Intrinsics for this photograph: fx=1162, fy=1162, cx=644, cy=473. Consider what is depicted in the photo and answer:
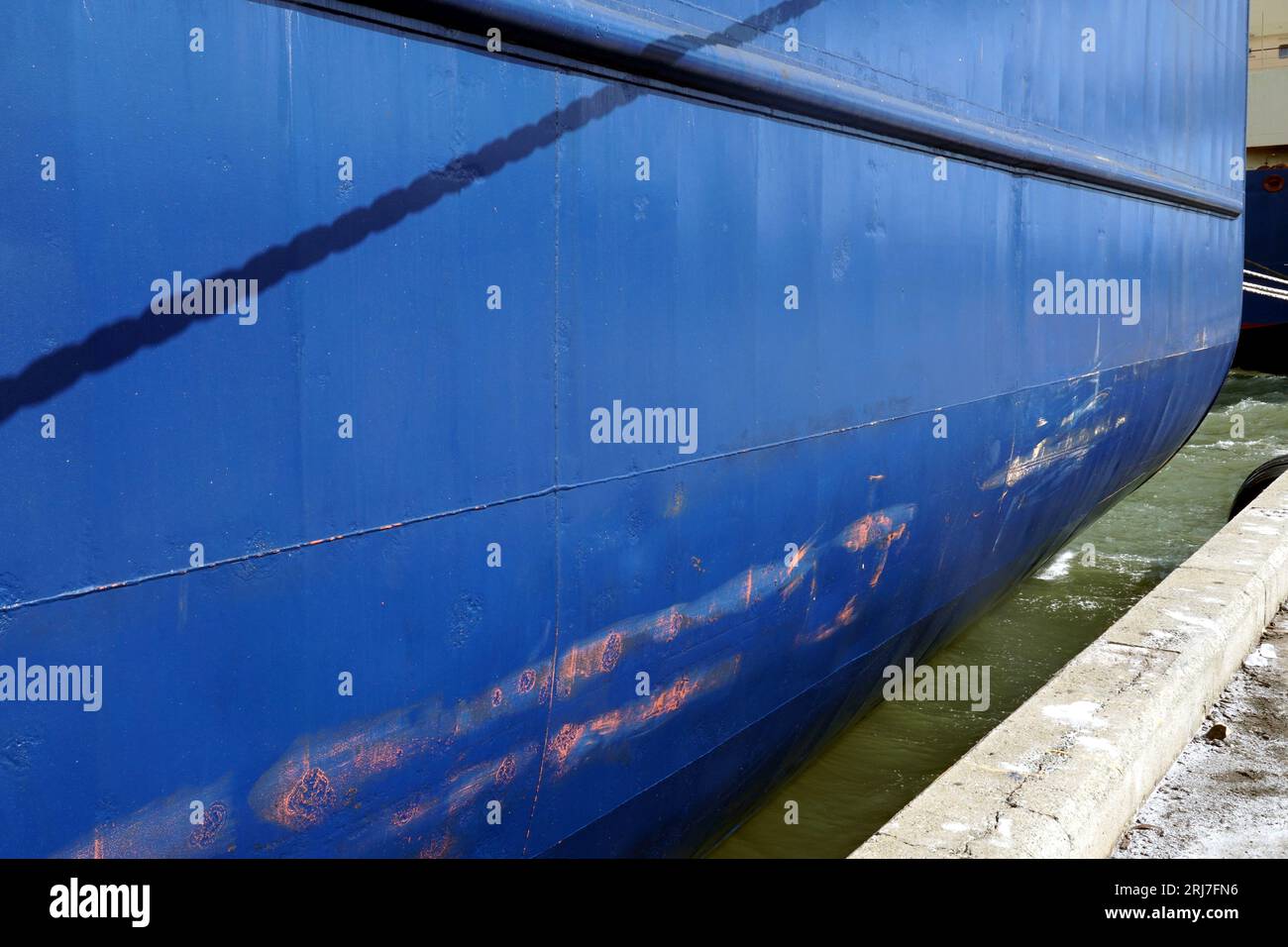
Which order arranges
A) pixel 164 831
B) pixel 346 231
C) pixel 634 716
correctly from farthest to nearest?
pixel 634 716
pixel 346 231
pixel 164 831

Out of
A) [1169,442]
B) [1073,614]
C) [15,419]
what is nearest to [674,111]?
[15,419]

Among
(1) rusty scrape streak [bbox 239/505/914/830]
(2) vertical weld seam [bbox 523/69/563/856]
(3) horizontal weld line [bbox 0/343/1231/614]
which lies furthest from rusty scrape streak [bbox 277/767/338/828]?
(2) vertical weld seam [bbox 523/69/563/856]

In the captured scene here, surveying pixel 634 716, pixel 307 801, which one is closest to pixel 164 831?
pixel 307 801

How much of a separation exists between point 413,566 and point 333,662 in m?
0.19

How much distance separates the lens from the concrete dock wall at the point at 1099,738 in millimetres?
2074

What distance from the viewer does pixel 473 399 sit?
1.87 m

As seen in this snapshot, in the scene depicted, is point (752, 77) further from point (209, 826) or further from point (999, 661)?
point (999, 661)

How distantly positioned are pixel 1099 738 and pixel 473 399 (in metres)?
1.54

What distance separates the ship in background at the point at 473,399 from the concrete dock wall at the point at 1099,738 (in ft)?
1.93

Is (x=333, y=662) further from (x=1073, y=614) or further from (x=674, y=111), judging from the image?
(x=1073, y=614)

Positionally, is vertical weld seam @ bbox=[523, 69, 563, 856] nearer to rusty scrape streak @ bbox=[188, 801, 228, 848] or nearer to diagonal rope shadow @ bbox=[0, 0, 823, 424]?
diagonal rope shadow @ bbox=[0, 0, 823, 424]

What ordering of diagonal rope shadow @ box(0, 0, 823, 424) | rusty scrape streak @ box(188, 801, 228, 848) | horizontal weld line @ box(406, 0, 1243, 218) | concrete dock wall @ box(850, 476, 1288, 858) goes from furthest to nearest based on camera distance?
concrete dock wall @ box(850, 476, 1288, 858)
horizontal weld line @ box(406, 0, 1243, 218)
rusty scrape streak @ box(188, 801, 228, 848)
diagonal rope shadow @ box(0, 0, 823, 424)

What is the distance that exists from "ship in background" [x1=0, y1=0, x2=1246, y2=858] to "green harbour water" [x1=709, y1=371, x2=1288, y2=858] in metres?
0.39

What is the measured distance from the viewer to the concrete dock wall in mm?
2074
